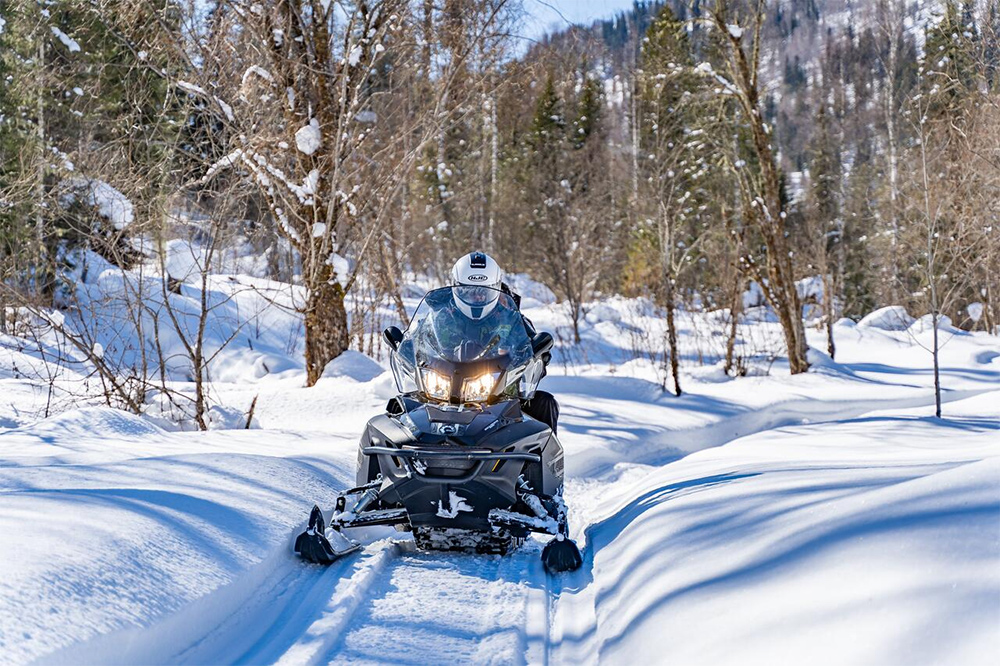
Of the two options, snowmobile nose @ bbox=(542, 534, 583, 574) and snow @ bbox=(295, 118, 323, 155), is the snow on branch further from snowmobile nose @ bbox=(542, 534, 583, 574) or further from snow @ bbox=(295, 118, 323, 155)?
snowmobile nose @ bbox=(542, 534, 583, 574)

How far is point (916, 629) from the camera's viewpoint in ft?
8.36

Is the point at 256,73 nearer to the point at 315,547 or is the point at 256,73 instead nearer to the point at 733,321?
A: the point at 315,547

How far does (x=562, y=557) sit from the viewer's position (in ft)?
16.7

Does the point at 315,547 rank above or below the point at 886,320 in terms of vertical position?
below

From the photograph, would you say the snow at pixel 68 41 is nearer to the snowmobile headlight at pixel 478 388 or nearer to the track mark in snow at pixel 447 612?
the snowmobile headlight at pixel 478 388

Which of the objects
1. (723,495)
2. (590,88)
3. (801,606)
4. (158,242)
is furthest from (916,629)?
(590,88)

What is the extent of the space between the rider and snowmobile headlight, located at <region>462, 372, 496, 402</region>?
58 centimetres

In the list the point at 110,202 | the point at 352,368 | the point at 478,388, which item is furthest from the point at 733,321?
the point at 478,388

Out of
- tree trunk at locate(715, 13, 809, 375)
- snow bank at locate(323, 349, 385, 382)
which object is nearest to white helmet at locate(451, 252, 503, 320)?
snow bank at locate(323, 349, 385, 382)

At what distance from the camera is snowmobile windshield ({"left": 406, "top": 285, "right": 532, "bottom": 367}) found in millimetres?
5664

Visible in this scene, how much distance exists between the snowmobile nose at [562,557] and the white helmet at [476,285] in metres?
1.59

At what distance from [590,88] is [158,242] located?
39501 mm

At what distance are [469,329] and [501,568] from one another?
5.02ft

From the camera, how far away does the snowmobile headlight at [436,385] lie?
5512 millimetres
